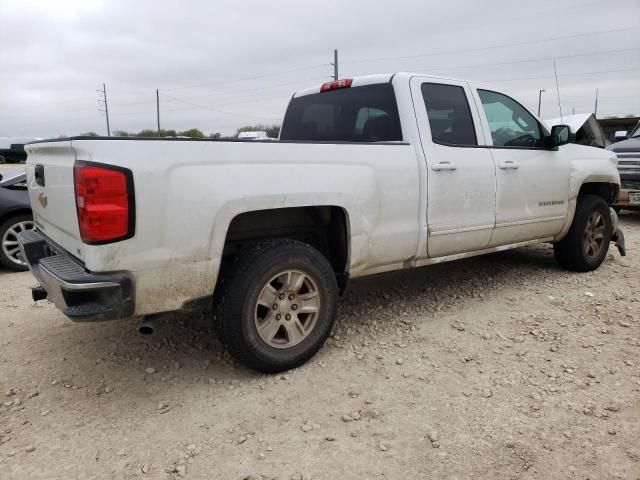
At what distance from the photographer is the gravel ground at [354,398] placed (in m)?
2.33

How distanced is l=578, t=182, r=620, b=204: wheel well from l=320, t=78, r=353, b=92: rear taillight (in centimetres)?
283

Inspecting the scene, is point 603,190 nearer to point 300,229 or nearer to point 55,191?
point 300,229

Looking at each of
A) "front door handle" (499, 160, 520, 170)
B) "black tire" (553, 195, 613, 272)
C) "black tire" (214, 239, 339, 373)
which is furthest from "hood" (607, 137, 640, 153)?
"black tire" (214, 239, 339, 373)

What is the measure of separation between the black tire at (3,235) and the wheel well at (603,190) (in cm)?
610

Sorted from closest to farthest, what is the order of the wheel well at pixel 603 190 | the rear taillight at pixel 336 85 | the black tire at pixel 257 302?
the black tire at pixel 257 302 → the rear taillight at pixel 336 85 → the wheel well at pixel 603 190

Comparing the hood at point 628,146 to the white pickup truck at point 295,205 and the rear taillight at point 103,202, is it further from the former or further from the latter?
the rear taillight at point 103,202

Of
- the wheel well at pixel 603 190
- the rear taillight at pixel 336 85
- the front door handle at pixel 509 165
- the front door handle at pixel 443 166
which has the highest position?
the rear taillight at pixel 336 85

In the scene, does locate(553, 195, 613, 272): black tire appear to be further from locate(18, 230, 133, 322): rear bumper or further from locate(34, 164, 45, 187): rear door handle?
locate(34, 164, 45, 187): rear door handle

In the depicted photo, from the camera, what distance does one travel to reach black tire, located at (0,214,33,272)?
564 centimetres

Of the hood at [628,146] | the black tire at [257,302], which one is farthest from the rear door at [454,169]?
the hood at [628,146]

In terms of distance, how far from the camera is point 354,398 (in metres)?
2.87

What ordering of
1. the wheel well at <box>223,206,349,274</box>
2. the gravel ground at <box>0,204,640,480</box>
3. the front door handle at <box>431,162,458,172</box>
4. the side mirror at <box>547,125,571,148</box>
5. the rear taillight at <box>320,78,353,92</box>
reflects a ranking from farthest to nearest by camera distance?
the side mirror at <box>547,125,571,148</box>, the rear taillight at <box>320,78,353,92</box>, the front door handle at <box>431,162,458,172</box>, the wheel well at <box>223,206,349,274</box>, the gravel ground at <box>0,204,640,480</box>

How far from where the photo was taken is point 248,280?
9.48 feet

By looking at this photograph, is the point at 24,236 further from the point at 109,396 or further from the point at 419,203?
the point at 419,203
